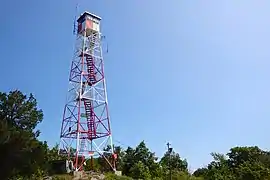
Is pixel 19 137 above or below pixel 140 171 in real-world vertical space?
above

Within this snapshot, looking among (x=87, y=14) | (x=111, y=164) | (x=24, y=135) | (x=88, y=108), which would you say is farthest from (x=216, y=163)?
(x=24, y=135)

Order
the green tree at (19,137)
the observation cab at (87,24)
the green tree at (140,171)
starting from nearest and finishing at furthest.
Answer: the green tree at (19,137) < the green tree at (140,171) < the observation cab at (87,24)

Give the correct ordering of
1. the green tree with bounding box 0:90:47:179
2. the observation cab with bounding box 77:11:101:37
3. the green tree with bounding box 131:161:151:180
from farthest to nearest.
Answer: the observation cab with bounding box 77:11:101:37 → the green tree with bounding box 131:161:151:180 → the green tree with bounding box 0:90:47:179

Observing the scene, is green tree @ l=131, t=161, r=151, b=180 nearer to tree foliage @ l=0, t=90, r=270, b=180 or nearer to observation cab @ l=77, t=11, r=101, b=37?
tree foliage @ l=0, t=90, r=270, b=180

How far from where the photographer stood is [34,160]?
2650cm

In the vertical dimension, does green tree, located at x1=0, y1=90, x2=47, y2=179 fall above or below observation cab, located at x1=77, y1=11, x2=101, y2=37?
below

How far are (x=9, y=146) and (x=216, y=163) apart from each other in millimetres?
27471

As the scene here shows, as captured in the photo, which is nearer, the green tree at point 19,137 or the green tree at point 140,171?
the green tree at point 19,137

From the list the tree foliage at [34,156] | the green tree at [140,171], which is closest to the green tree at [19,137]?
the tree foliage at [34,156]

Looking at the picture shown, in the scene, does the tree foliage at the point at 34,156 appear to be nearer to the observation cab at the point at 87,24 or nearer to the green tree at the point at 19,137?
the green tree at the point at 19,137

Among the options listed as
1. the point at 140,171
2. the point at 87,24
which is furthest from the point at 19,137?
the point at 87,24

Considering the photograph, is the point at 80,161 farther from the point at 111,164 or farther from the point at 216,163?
the point at 216,163

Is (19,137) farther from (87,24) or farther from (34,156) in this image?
(87,24)

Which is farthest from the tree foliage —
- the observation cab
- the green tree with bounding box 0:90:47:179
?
the observation cab
